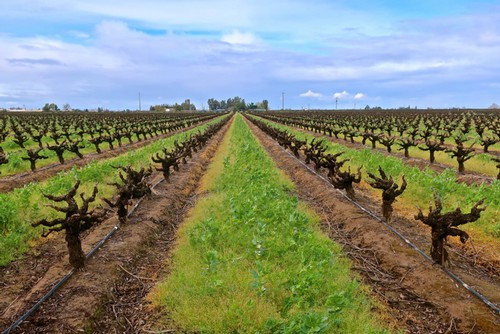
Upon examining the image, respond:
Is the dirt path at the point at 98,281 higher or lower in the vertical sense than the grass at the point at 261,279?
lower

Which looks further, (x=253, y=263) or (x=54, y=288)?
(x=253, y=263)

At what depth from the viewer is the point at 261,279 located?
22.2 feet

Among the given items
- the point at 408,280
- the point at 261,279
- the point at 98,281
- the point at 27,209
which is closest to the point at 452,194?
the point at 408,280

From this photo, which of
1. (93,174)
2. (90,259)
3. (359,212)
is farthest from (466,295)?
(93,174)

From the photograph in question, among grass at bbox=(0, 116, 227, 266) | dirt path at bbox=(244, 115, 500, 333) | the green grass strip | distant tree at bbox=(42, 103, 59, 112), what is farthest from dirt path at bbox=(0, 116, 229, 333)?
distant tree at bbox=(42, 103, 59, 112)

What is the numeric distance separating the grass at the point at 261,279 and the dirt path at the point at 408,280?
0.54 metres

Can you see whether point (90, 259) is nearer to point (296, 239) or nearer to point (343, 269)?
point (296, 239)

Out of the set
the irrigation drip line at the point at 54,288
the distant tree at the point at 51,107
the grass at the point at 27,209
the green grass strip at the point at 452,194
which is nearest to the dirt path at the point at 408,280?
the green grass strip at the point at 452,194

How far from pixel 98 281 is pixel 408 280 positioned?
5906 mm

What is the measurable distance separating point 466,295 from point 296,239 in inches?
131

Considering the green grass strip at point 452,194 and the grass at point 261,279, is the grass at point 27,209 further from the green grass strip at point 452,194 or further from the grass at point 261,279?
the green grass strip at point 452,194

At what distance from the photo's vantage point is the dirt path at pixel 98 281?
20.7 ft

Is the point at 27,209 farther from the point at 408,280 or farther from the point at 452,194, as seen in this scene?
the point at 452,194

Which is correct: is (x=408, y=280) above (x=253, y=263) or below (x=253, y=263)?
below
